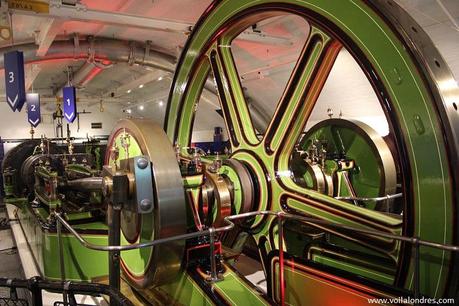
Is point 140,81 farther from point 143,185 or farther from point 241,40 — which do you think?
point 143,185

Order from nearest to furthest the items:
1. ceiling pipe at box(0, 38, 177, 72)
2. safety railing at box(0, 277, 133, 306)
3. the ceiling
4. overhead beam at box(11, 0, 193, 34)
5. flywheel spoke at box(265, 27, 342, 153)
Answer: safety railing at box(0, 277, 133, 306)
flywheel spoke at box(265, 27, 342, 153)
overhead beam at box(11, 0, 193, 34)
the ceiling
ceiling pipe at box(0, 38, 177, 72)

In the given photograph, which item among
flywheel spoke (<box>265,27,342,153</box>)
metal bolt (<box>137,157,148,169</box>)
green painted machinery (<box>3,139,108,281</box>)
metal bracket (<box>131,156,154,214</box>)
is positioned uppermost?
flywheel spoke (<box>265,27,342,153</box>)

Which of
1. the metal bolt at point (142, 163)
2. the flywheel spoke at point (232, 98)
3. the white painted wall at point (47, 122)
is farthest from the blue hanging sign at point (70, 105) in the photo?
the metal bolt at point (142, 163)

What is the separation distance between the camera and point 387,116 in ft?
4.92

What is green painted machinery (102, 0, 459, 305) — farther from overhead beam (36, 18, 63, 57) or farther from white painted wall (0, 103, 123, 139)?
white painted wall (0, 103, 123, 139)

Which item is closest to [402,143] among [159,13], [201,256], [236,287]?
[236,287]

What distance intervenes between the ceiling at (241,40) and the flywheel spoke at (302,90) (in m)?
1.47

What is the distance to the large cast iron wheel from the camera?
1327 millimetres

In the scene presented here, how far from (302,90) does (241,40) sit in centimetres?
524

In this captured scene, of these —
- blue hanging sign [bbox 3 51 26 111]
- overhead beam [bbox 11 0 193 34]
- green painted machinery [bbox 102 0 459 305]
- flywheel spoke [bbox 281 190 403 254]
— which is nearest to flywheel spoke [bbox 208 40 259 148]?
green painted machinery [bbox 102 0 459 305]

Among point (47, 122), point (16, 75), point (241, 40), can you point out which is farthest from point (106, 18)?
point (47, 122)

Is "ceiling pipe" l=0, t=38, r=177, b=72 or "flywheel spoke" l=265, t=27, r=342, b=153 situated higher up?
"ceiling pipe" l=0, t=38, r=177, b=72

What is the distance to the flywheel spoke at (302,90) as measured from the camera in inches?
75.5

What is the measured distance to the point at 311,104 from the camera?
2.07 metres
